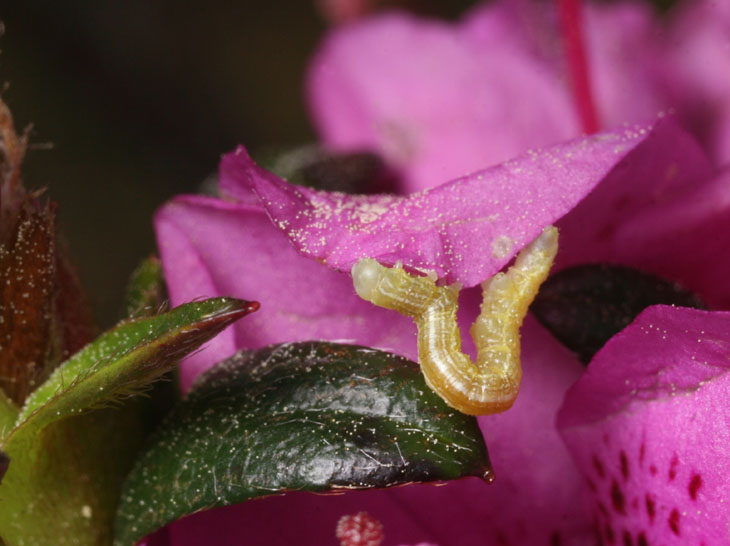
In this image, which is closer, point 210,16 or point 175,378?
point 175,378

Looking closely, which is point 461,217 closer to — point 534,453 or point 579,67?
point 534,453

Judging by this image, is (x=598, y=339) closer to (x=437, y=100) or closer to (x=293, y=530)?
(x=293, y=530)

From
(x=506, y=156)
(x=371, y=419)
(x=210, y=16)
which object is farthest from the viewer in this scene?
(x=210, y=16)

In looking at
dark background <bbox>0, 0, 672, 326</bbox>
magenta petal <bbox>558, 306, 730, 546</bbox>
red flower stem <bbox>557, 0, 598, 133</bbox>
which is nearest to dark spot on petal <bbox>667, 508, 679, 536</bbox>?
magenta petal <bbox>558, 306, 730, 546</bbox>

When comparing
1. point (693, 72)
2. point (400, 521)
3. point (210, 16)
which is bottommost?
point (400, 521)

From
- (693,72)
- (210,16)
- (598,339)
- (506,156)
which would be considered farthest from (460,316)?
(210,16)

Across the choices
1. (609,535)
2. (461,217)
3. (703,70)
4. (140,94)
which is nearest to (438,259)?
(461,217)
